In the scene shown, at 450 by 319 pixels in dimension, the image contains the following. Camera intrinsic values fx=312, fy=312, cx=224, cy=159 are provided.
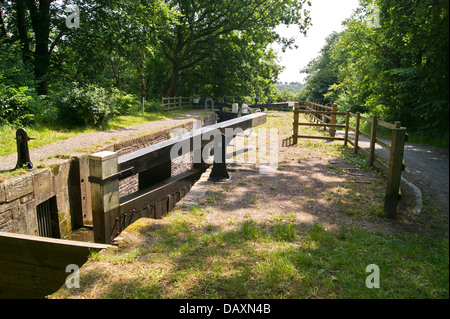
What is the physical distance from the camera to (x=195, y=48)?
2455 cm

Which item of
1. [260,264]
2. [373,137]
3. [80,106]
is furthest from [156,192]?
[80,106]

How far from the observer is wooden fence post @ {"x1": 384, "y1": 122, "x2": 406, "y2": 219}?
166 inches

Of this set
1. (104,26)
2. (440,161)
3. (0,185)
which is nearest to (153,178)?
(0,185)

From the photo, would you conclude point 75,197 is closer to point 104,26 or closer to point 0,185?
point 0,185

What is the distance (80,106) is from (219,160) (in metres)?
7.60

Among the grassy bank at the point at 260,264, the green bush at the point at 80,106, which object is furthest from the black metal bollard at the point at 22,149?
the green bush at the point at 80,106

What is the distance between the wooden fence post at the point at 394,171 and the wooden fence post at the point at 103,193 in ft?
12.4

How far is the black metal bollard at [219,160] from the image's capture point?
6.18 metres

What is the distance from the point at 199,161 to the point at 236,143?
2.85 metres

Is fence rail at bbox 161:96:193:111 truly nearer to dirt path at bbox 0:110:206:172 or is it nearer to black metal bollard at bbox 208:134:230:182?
dirt path at bbox 0:110:206:172

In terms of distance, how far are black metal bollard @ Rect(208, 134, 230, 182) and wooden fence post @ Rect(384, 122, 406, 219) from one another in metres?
2.97

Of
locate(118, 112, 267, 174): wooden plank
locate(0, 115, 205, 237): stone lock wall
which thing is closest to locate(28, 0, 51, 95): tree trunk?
locate(0, 115, 205, 237): stone lock wall

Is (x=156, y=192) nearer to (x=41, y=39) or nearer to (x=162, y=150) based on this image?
(x=162, y=150)
